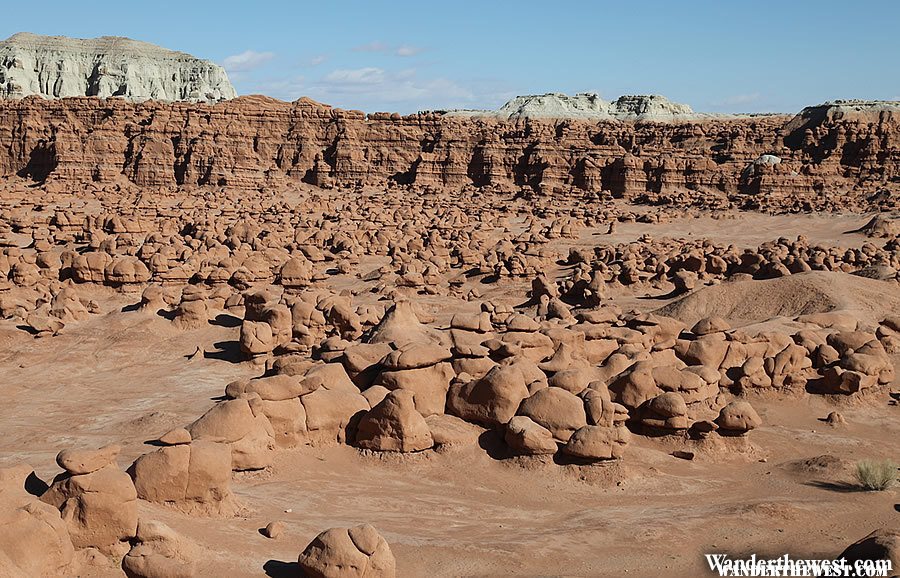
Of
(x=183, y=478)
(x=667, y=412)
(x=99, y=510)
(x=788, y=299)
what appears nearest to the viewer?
(x=99, y=510)

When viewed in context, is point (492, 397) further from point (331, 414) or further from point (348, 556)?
point (348, 556)

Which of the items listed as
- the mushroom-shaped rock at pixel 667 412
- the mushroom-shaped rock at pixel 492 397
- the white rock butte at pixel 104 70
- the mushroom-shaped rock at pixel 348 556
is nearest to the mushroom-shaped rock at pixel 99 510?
the mushroom-shaped rock at pixel 348 556

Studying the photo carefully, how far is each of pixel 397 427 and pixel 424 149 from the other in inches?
1599

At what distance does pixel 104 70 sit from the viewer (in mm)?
69750

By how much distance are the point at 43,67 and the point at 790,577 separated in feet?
255

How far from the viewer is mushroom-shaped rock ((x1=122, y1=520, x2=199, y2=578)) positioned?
15.9ft

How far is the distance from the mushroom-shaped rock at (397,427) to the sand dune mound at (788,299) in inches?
299

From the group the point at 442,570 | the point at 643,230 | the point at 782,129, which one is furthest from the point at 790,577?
the point at 782,129

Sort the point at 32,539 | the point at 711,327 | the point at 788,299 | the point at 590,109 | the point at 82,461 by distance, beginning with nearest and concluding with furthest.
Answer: the point at 32,539, the point at 82,461, the point at 711,327, the point at 788,299, the point at 590,109

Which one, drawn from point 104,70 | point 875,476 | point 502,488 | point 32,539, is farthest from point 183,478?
point 104,70

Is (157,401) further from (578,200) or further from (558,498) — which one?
(578,200)

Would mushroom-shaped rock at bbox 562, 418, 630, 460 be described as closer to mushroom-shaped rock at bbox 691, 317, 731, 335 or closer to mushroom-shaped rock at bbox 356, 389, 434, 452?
mushroom-shaped rock at bbox 356, 389, 434, 452

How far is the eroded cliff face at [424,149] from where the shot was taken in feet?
137

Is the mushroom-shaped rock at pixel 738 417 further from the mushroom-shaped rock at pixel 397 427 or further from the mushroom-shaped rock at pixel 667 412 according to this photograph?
the mushroom-shaped rock at pixel 397 427
